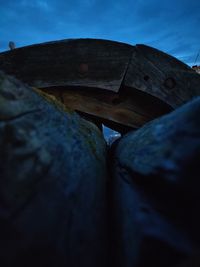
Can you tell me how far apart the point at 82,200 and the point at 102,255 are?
236 mm

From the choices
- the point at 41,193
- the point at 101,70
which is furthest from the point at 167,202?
the point at 101,70

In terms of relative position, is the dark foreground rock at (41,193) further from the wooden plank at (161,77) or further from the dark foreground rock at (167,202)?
the wooden plank at (161,77)

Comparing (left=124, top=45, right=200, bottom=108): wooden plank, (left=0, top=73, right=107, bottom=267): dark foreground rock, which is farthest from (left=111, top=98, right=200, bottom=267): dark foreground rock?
(left=124, top=45, right=200, bottom=108): wooden plank

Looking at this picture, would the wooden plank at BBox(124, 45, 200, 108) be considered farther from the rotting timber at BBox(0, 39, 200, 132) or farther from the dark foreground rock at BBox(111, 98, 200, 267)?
the dark foreground rock at BBox(111, 98, 200, 267)

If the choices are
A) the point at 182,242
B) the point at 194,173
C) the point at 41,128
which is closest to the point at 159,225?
the point at 182,242

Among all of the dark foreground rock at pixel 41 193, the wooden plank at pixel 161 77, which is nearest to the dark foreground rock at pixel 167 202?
the dark foreground rock at pixel 41 193

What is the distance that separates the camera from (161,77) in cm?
204

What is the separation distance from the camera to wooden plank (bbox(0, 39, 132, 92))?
200cm

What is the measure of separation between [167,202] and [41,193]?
0.38 metres

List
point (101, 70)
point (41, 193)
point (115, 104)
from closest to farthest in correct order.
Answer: point (41, 193)
point (101, 70)
point (115, 104)

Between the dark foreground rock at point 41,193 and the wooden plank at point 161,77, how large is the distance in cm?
125

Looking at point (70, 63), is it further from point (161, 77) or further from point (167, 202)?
point (167, 202)

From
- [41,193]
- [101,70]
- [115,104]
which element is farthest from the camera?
[115,104]

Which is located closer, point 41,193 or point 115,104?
point 41,193
